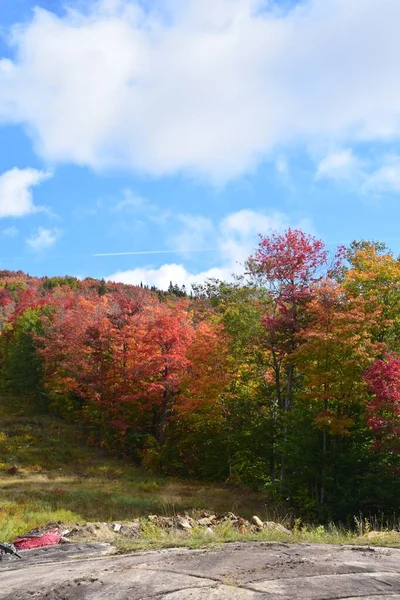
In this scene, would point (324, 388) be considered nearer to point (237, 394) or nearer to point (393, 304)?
point (393, 304)

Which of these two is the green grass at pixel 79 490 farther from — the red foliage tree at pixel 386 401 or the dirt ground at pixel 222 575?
the red foliage tree at pixel 386 401

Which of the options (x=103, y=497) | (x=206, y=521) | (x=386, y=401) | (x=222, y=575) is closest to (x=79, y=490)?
(x=103, y=497)

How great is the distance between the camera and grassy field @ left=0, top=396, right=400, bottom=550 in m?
9.63

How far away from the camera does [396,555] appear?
7172 millimetres

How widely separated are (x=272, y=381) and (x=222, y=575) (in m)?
22.4

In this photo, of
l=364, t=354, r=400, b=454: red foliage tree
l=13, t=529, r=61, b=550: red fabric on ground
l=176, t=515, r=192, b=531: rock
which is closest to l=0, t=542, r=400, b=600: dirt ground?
l=13, t=529, r=61, b=550: red fabric on ground

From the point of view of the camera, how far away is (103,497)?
21.3 meters

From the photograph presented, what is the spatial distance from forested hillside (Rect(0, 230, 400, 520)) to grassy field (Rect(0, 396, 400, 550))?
197 centimetres

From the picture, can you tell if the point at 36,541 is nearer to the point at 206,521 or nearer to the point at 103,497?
the point at 206,521

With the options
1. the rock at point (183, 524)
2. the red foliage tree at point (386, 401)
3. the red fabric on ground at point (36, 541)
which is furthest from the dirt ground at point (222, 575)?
the red foliage tree at point (386, 401)

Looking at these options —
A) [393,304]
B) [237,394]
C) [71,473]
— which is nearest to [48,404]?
[71,473]

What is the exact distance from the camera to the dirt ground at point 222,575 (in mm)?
5578

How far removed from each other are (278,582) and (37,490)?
19.6 metres

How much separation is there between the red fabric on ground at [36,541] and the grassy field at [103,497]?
1.29 metres
